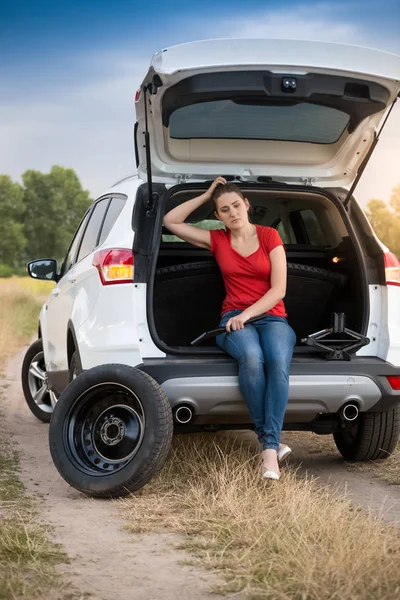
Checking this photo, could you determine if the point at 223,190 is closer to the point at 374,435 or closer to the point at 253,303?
the point at 253,303

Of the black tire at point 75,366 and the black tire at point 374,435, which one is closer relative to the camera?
the black tire at point 75,366

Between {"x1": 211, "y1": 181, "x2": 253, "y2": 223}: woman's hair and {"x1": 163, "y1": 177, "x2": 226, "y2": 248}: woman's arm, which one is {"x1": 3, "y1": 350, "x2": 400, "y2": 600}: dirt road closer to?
{"x1": 163, "y1": 177, "x2": 226, "y2": 248}: woman's arm

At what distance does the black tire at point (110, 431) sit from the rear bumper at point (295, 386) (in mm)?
156

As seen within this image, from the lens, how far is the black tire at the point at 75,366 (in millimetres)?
5910

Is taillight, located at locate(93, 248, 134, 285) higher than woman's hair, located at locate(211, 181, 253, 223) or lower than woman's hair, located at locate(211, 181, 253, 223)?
lower

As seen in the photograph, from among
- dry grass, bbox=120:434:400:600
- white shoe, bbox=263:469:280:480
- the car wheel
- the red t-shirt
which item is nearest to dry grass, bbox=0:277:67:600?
dry grass, bbox=120:434:400:600

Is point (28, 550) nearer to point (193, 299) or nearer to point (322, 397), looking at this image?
point (322, 397)

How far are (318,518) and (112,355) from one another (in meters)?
1.60

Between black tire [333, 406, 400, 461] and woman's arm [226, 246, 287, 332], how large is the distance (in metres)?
0.95

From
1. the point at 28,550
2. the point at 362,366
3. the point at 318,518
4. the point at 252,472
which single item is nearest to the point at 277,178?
the point at 362,366

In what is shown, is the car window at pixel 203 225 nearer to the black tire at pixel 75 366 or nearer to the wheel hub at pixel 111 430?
the black tire at pixel 75 366

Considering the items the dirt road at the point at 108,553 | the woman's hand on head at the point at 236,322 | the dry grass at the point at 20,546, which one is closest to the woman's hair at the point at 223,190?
the woman's hand on head at the point at 236,322

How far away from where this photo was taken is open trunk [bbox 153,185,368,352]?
6.36m

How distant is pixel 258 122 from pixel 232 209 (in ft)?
1.67
